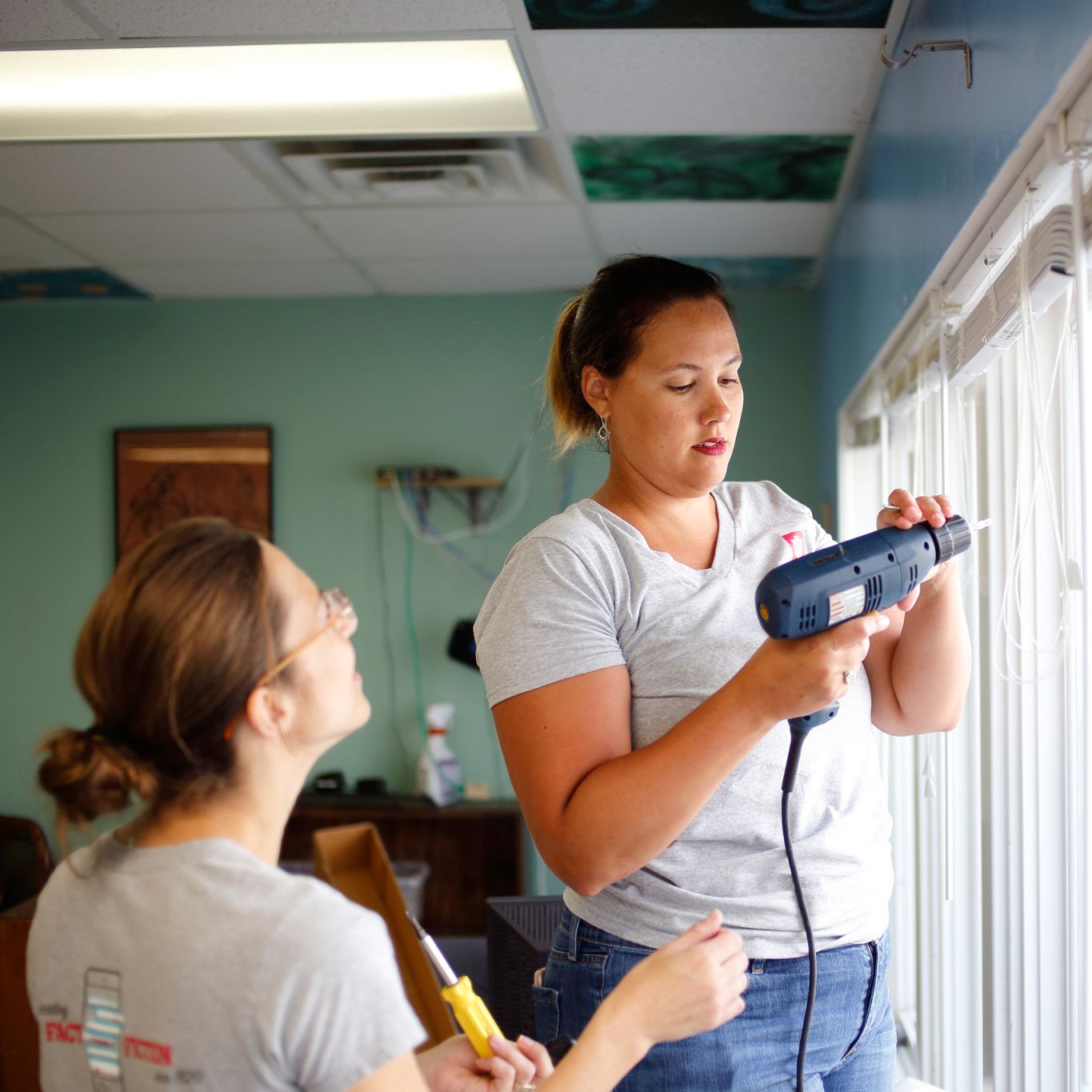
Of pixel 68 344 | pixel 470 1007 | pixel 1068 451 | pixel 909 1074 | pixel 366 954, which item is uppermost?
pixel 68 344

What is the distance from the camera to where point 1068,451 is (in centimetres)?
135

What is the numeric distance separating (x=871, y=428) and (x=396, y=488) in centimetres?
194

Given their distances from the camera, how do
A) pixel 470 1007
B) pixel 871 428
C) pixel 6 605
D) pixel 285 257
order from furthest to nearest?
1. pixel 6 605
2. pixel 285 257
3. pixel 871 428
4. pixel 470 1007

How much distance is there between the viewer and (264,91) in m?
2.57

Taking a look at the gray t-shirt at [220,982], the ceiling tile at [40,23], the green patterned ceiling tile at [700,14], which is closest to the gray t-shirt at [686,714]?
the gray t-shirt at [220,982]

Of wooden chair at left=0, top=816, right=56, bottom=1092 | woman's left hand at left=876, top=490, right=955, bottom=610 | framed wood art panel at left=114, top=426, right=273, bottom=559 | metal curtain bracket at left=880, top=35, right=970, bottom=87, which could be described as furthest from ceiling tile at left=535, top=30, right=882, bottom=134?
wooden chair at left=0, top=816, right=56, bottom=1092

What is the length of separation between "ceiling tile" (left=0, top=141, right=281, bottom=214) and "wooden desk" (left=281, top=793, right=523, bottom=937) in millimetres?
2203

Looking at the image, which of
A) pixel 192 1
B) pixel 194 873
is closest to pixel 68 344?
pixel 192 1

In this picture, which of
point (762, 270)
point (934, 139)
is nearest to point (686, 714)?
point (934, 139)

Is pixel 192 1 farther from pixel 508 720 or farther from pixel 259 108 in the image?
pixel 508 720

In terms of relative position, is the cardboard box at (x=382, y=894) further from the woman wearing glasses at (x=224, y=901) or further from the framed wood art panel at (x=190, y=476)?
the woman wearing glasses at (x=224, y=901)

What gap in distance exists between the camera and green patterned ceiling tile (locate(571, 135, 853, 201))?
110 inches

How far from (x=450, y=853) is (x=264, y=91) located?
9.26 ft

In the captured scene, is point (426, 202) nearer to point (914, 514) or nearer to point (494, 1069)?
point (914, 514)
